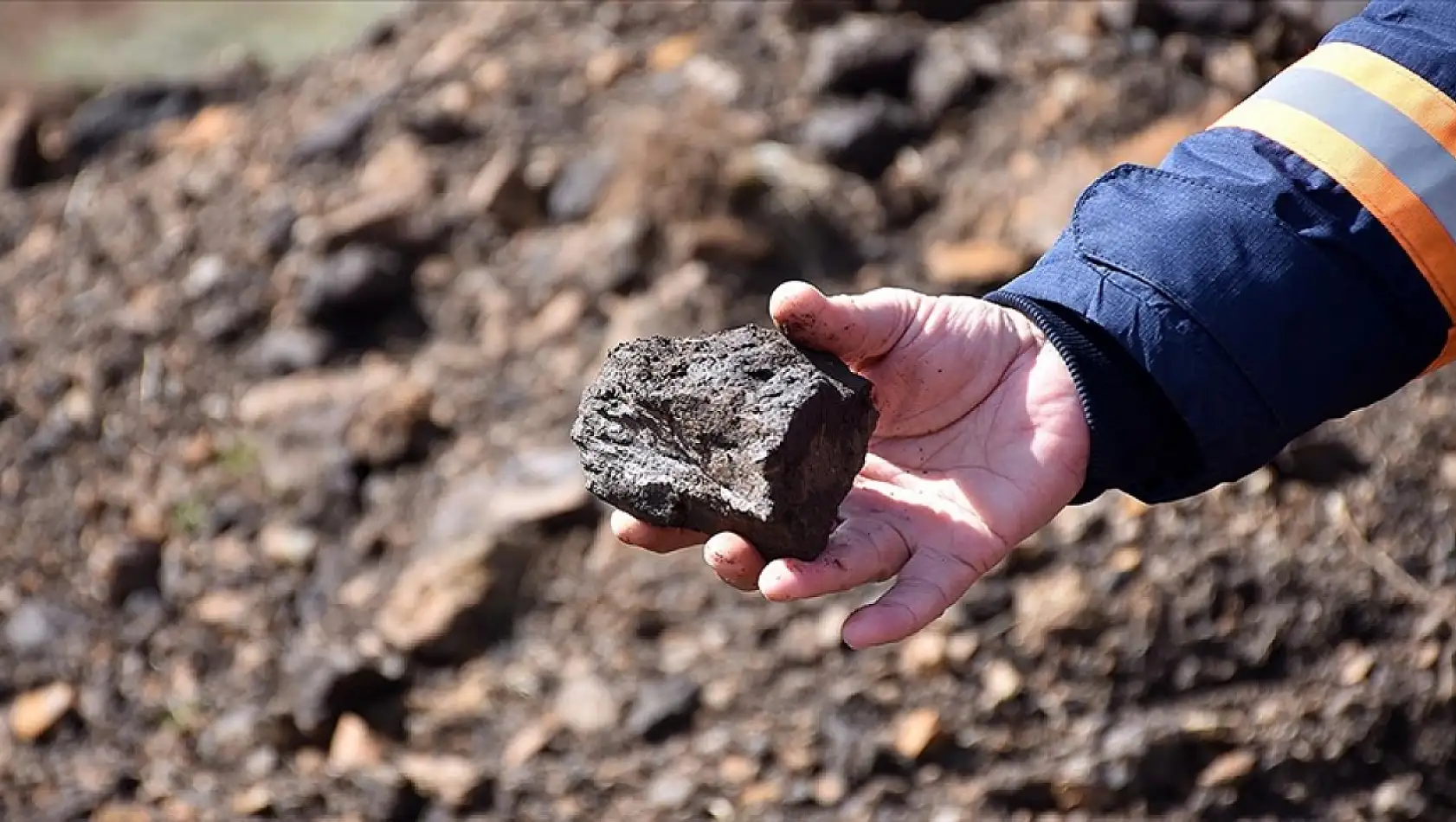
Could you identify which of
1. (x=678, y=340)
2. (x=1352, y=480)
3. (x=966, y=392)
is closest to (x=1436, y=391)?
(x=1352, y=480)

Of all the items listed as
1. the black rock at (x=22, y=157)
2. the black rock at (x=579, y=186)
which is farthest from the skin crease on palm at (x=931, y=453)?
the black rock at (x=22, y=157)

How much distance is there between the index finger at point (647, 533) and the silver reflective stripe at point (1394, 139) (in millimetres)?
1071

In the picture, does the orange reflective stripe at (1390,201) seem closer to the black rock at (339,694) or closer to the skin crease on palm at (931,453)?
the skin crease on palm at (931,453)

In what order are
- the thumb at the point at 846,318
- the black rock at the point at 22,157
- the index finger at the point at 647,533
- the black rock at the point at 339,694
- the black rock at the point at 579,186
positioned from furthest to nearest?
the black rock at the point at 22,157 → the black rock at the point at 579,186 → the black rock at the point at 339,694 → the index finger at the point at 647,533 → the thumb at the point at 846,318

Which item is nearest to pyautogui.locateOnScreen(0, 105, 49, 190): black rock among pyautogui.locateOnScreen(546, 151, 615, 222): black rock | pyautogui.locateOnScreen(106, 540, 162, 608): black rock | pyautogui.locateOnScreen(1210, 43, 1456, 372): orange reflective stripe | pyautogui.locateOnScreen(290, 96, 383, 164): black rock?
pyautogui.locateOnScreen(290, 96, 383, 164): black rock

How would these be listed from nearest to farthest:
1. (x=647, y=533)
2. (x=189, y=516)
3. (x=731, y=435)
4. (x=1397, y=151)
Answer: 1. (x=1397, y=151)
2. (x=731, y=435)
3. (x=647, y=533)
4. (x=189, y=516)

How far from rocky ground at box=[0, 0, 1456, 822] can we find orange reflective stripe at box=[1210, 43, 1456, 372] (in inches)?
44.9

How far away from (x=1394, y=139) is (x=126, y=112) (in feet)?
16.1

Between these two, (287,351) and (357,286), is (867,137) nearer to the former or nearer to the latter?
(357,286)

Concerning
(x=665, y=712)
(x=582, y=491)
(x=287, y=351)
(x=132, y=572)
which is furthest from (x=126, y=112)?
(x=665, y=712)

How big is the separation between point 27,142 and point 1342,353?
502cm

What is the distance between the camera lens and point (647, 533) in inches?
101

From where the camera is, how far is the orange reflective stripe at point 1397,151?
7.52 ft

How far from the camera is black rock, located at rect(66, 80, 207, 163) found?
19.7 feet
